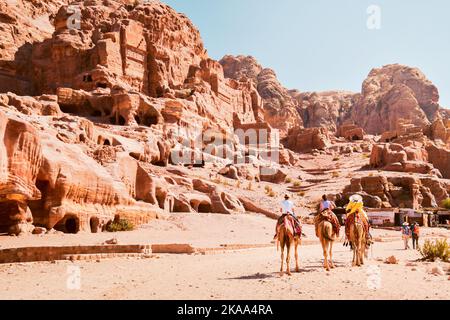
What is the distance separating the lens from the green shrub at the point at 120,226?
22.1 metres

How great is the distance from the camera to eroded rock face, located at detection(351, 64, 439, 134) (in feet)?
381

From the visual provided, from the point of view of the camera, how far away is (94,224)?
847 inches

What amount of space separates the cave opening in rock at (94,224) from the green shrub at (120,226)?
78 centimetres

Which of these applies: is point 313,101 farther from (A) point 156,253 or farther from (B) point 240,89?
(A) point 156,253

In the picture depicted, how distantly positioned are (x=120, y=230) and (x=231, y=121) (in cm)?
5960

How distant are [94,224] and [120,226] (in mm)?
1376

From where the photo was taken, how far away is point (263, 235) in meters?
27.1

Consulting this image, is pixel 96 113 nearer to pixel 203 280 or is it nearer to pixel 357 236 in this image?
pixel 357 236

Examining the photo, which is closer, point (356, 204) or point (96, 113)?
point (356, 204)

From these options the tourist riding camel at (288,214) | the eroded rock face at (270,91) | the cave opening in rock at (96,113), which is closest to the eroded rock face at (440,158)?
the eroded rock face at (270,91)

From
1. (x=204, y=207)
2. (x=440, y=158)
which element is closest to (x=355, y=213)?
(x=204, y=207)

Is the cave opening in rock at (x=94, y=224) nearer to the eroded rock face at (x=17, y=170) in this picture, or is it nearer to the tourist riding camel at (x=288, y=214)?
the eroded rock face at (x=17, y=170)

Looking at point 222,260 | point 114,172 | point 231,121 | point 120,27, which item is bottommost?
point 222,260
